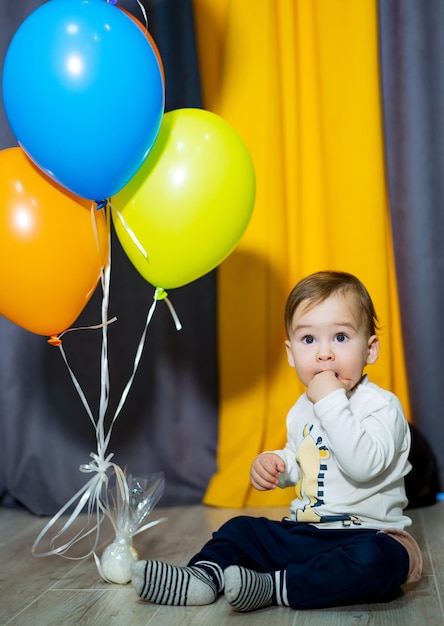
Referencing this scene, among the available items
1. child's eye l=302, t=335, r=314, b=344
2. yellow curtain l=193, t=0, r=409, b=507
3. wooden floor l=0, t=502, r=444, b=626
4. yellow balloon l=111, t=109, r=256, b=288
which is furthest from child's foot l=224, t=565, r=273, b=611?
yellow curtain l=193, t=0, r=409, b=507

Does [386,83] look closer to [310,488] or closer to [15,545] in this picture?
[310,488]

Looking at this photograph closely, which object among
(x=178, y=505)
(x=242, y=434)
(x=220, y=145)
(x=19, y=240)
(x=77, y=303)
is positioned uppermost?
(x=220, y=145)

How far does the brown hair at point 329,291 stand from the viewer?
1.61 meters

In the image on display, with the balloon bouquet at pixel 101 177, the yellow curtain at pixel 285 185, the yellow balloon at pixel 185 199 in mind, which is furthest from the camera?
the yellow curtain at pixel 285 185

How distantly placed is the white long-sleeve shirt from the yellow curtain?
749 mm

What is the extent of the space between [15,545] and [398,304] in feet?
3.99

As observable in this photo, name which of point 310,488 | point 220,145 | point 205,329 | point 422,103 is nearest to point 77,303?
point 220,145

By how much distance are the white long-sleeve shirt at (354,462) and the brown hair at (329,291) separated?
0.46ft

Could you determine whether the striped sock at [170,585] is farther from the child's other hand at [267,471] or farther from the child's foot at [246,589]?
the child's other hand at [267,471]

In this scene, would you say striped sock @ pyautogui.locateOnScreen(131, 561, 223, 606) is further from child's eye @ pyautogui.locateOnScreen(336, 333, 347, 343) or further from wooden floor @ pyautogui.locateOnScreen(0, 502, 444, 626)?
child's eye @ pyautogui.locateOnScreen(336, 333, 347, 343)

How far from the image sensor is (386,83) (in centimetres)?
244

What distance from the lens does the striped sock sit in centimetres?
143

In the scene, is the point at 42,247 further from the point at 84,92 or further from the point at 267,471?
the point at 267,471

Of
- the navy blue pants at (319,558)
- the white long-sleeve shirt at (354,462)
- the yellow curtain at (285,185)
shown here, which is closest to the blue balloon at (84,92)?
the white long-sleeve shirt at (354,462)
